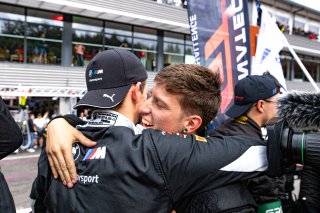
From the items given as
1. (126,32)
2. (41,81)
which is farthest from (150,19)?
(41,81)

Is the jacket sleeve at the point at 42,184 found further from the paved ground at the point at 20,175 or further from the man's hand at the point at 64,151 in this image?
the paved ground at the point at 20,175

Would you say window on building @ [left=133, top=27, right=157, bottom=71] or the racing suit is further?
window on building @ [left=133, top=27, right=157, bottom=71]

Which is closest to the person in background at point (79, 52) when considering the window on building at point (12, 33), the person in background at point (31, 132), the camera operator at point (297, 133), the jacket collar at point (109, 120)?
the window on building at point (12, 33)

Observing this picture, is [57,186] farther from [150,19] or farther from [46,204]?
[150,19]

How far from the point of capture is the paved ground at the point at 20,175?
→ 18.6 feet

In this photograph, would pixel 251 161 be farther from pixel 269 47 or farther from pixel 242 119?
pixel 269 47

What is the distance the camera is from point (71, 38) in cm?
1501

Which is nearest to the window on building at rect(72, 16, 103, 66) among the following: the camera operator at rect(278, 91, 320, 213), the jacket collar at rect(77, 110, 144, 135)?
the jacket collar at rect(77, 110, 144, 135)

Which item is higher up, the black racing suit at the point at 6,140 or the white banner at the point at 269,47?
the white banner at the point at 269,47

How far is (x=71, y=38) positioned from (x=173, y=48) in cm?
634

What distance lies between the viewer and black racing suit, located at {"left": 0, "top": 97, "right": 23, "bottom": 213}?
1.47m

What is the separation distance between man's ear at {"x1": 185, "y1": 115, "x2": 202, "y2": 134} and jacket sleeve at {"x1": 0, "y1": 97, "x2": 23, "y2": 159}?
2.86 feet

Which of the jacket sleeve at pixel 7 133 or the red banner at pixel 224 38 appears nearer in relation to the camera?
the jacket sleeve at pixel 7 133

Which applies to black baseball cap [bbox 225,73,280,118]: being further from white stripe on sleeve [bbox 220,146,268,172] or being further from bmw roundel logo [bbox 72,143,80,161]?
bmw roundel logo [bbox 72,143,80,161]
